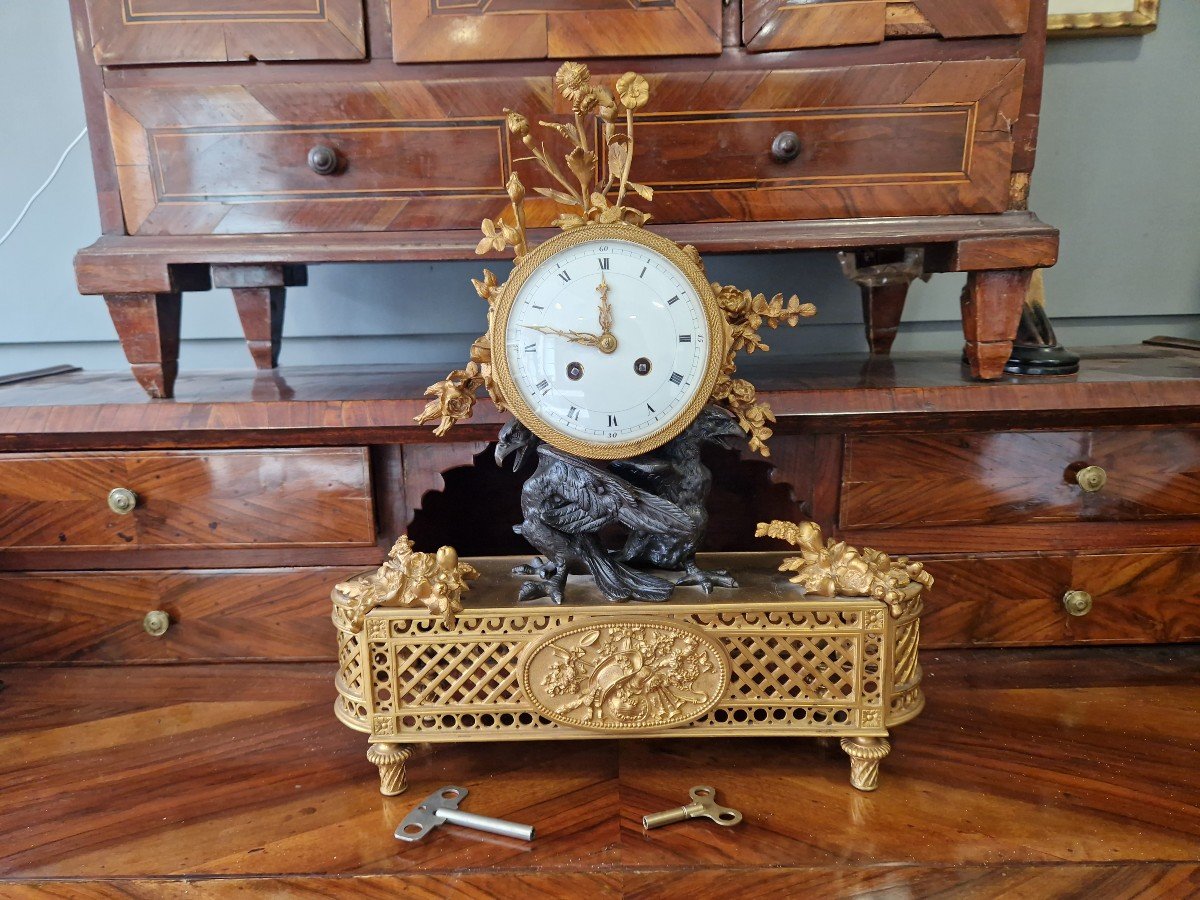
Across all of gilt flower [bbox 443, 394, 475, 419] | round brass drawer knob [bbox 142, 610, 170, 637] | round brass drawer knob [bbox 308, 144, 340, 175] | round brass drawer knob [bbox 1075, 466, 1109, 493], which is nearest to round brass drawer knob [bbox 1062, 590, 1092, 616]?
round brass drawer knob [bbox 1075, 466, 1109, 493]

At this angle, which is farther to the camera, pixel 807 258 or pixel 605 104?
pixel 807 258

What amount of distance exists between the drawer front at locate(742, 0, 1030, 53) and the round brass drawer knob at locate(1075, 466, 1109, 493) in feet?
1.63

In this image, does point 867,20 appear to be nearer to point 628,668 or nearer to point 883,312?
point 883,312

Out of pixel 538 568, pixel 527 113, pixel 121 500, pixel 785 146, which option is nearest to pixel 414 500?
pixel 538 568

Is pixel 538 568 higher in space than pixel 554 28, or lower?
lower

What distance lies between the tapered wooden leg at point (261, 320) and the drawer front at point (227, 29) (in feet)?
1.29

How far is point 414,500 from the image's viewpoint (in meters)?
0.90

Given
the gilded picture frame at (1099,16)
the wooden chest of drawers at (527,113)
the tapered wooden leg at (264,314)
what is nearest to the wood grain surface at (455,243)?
the wooden chest of drawers at (527,113)

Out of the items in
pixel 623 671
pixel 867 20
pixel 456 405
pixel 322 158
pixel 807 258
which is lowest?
pixel 623 671

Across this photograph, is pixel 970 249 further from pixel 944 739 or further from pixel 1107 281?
pixel 1107 281

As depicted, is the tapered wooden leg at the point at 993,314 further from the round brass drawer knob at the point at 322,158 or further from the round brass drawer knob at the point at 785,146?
the round brass drawer knob at the point at 322,158

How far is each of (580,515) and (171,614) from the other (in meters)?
0.59

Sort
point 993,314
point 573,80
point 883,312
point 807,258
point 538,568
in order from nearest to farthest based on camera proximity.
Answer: point 573,80 → point 538,568 → point 993,314 → point 883,312 → point 807,258

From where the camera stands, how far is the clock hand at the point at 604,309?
643mm
